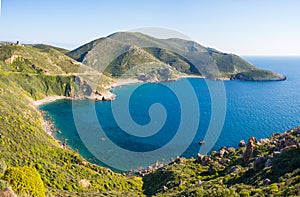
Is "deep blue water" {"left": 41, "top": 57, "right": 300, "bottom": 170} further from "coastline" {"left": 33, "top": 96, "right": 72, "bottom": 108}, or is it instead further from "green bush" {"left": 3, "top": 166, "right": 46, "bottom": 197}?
"green bush" {"left": 3, "top": 166, "right": 46, "bottom": 197}

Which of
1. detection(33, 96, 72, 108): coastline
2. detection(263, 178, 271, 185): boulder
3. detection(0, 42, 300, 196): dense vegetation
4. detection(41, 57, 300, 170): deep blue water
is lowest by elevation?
detection(33, 96, 72, 108): coastline

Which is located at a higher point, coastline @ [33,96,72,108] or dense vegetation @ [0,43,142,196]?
dense vegetation @ [0,43,142,196]

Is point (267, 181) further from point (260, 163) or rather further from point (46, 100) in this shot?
point (46, 100)

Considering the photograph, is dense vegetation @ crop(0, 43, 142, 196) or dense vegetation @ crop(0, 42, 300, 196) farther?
dense vegetation @ crop(0, 43, 142, 196)

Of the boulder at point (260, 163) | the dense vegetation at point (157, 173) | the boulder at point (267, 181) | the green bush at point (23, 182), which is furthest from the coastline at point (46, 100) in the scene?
the boulder at point (267, 181)

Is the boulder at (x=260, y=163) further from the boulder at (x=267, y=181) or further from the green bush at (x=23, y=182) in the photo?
the green bush at (x=23, y=182)

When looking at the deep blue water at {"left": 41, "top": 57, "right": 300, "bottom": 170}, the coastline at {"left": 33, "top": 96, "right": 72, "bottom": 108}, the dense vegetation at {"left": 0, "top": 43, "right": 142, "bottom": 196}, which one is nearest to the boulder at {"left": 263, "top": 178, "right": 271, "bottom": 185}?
the dense vegetation at {"left": 0, "top": 43, "right": 142, "bottom": 196}
